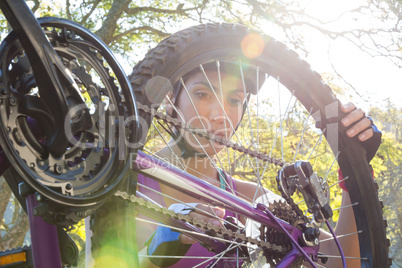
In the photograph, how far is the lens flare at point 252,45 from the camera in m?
1.49

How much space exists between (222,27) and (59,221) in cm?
92

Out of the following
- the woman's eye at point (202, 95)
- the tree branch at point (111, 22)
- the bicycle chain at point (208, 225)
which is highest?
the tree branch at point (111, 22)

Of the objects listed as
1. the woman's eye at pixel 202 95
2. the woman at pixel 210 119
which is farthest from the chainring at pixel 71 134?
the woman's eye at pixel 202 95

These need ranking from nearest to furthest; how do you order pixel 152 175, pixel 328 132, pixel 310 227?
pixel 152 175, pixel 310 227, pixel 328 132

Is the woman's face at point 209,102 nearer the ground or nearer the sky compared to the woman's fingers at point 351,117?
nearer the sky

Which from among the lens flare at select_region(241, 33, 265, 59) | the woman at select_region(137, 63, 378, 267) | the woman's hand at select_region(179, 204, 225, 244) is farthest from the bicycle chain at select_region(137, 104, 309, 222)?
the lens flare at select_region(241, 33, 265, 59)

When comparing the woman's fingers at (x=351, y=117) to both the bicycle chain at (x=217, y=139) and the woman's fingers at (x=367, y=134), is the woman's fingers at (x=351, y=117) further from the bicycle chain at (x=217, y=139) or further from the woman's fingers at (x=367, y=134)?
the bicycle chain at (x=217, y=139)

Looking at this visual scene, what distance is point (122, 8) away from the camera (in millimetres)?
6871

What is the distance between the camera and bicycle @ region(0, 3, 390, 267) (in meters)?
0.83

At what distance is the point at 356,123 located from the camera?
1.72m

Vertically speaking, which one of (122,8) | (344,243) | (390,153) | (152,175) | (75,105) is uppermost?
(122,8)

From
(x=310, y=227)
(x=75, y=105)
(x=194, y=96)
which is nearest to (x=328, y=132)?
(x=310, y=227)

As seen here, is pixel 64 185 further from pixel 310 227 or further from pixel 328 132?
pixel 328 132

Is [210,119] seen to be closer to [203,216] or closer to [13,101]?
[203,216]
